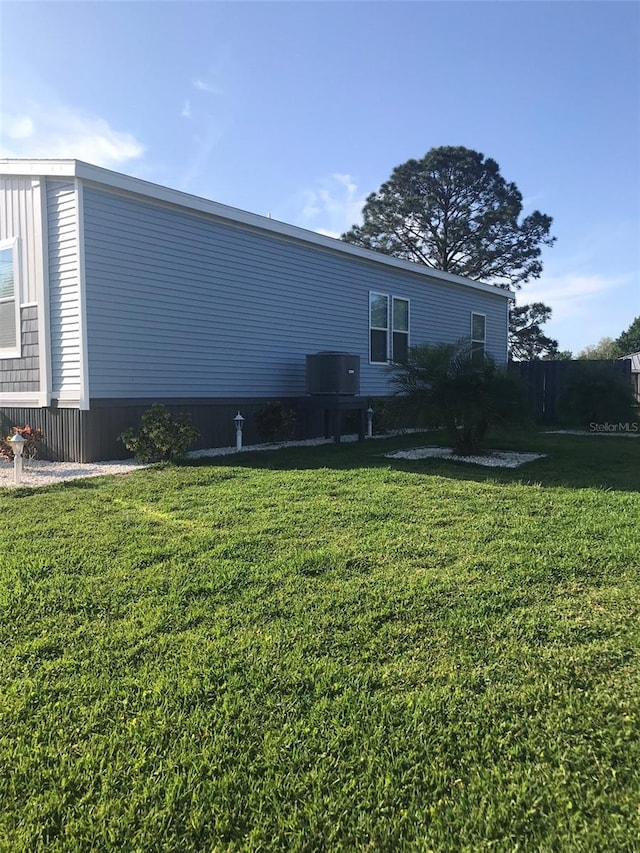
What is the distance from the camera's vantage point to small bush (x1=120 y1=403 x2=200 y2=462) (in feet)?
22.4

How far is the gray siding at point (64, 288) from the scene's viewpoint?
6918 mm

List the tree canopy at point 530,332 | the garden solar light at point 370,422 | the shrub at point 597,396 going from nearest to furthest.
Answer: the garden solar light at point 370,422
the shrub at point 597,396
the tree canopy at point 530,332

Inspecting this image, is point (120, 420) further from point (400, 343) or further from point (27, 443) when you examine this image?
point (400, 343)

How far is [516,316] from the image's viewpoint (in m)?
28.6

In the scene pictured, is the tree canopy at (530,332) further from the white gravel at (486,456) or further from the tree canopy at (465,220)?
the white gravel at (486,456)

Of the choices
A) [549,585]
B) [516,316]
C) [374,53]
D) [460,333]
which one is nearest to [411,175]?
[516,316]

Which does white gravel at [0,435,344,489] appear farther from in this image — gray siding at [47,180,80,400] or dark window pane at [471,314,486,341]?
dark window pane at [471,314,486,341]

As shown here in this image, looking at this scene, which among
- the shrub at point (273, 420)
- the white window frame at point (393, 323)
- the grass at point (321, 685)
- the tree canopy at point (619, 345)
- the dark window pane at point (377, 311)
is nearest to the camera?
the grass at point (321, 685)

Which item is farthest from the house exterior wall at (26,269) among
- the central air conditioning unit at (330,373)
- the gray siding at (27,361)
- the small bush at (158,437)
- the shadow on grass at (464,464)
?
the central air conditioning unit at (330,373)

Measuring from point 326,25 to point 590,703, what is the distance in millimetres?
9862

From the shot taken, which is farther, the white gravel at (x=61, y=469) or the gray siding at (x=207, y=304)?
the gray siding at (x=207, y=304)

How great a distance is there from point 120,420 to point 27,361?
153 cm

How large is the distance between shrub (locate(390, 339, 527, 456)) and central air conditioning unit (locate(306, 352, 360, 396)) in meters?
1.49

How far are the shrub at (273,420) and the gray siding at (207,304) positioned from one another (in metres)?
0.46
